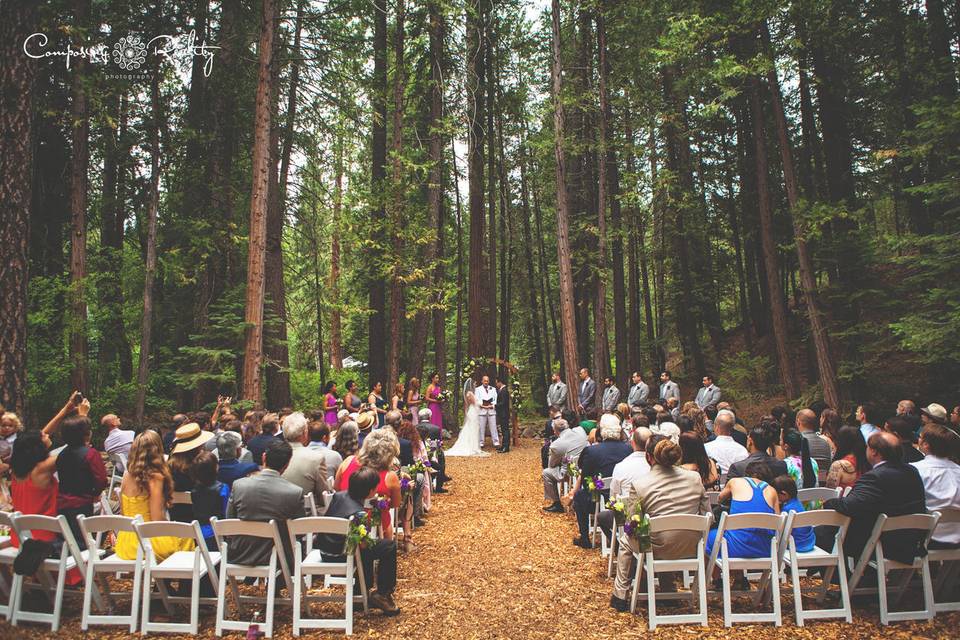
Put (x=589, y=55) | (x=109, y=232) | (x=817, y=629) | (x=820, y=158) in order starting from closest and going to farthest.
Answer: (x=817, y=629), (x=109, y=232), (x=589, y=55), (x=820, y=158)

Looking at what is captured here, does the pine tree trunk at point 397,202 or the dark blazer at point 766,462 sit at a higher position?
the pine tree trunk at point 397,202

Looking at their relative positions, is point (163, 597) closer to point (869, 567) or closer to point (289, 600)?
point (289, 600)

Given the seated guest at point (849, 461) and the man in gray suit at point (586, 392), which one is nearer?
the seated guest at point (849, 461)

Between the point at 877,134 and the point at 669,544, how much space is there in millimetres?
18494

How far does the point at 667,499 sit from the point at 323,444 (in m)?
4.07

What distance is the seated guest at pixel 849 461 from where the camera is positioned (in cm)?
534

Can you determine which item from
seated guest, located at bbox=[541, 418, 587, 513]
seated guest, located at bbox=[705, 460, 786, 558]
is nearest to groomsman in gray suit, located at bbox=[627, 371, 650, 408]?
seated guest, located at bbox=[541, 418, 587, 513]

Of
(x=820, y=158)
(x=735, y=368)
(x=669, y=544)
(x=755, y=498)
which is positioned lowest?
(x=669, y=544)

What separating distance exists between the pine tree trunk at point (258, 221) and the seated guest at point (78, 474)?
4356mm

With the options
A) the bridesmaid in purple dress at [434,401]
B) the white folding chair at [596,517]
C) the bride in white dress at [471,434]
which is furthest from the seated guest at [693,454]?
the bride in white dress at [471,434]

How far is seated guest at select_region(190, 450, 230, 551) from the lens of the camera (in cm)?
480

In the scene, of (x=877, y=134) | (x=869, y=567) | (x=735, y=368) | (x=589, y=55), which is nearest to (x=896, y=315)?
(x=735, y=368)

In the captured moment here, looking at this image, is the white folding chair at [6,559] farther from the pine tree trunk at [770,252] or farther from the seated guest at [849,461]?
the pine tree trunk at [770,252]

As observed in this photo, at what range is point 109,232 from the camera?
1571cm
